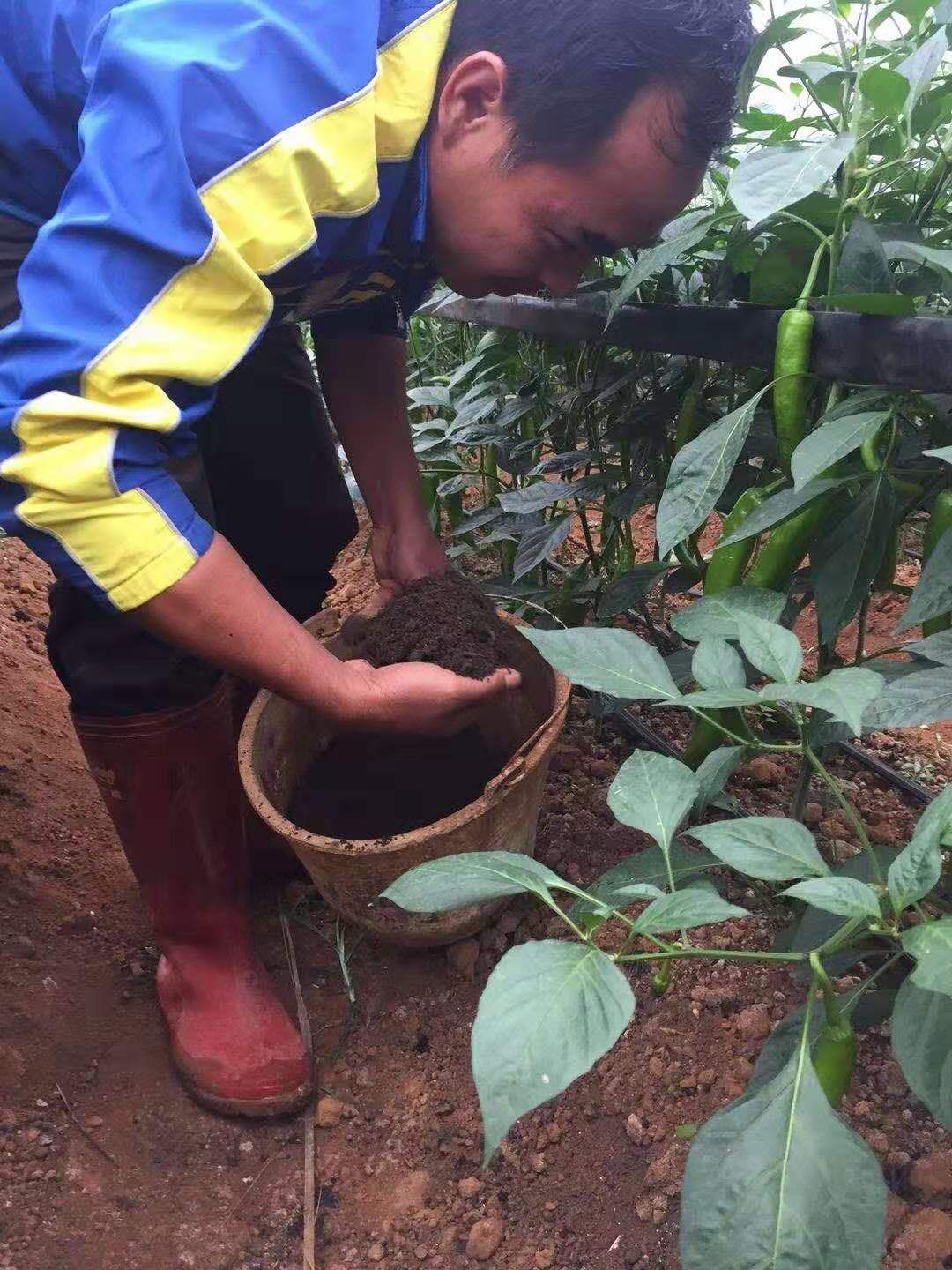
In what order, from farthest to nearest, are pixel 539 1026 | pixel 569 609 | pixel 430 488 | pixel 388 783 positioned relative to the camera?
pixel 430 488 < pixel 569 609 < pixel 388 783 < pixel 539 1026

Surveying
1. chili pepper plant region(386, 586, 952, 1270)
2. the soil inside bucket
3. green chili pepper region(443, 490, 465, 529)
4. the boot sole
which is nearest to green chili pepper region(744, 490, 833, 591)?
chili pepper plant region(386, 586, 952, 1270)

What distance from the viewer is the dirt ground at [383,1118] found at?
37.7 inches

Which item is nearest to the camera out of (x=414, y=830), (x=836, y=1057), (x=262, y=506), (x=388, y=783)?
(x=836, y=1057)

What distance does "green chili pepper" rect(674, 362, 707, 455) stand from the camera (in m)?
1.32

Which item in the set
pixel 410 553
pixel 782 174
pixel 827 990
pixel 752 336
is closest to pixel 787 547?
pixel 752 336

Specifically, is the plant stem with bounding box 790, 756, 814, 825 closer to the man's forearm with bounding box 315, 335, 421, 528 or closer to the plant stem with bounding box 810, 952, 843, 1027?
the plant stem with bounding box 810, 952, 843, 1027

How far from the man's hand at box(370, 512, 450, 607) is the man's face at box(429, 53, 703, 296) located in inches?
18.9

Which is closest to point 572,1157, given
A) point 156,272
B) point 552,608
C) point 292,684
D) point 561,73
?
point 292,684

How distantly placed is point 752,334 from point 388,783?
2.36ft

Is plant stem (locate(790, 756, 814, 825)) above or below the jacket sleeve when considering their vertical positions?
below

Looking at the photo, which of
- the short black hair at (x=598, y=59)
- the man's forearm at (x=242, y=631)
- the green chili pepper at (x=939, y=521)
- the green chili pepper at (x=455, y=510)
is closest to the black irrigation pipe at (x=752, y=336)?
the green chili pepper at (x=939, y=521)

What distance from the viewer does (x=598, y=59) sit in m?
0.83

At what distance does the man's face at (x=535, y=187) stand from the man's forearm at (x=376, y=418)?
0.43 m

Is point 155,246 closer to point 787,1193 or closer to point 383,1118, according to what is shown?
point 787,1193
